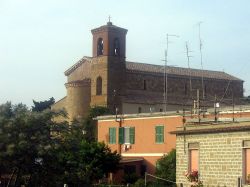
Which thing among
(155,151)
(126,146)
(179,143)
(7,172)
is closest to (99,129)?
(126,146)

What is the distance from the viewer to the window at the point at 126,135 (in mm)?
49463

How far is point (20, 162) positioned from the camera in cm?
3294

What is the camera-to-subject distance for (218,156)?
26578mm

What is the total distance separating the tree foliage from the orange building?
1130 cm

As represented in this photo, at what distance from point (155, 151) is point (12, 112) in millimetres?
15967

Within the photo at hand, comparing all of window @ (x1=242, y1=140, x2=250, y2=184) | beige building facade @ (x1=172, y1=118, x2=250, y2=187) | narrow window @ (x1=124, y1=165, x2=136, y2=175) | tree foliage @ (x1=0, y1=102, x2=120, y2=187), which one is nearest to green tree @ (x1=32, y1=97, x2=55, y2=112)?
narrow window @ (x1=124, y1=165, x2=136, y2=175)

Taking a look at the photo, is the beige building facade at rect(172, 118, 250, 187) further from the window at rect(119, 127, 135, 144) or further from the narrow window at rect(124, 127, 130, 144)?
the narrow window at rect(124, 127, 130, 144)

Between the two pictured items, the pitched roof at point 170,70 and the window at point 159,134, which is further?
the pitched roof at point 170,70

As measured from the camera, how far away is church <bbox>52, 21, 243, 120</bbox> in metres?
73.2

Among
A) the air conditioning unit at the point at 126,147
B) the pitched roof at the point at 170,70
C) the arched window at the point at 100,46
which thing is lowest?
the air conditioning unit at the point at 126,147

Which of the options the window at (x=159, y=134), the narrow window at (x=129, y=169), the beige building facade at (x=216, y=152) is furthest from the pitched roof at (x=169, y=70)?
the beige building facade at (x=216, y=152)

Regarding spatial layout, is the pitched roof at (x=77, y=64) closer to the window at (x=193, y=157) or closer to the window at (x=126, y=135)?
the window at (x=126, y=135)

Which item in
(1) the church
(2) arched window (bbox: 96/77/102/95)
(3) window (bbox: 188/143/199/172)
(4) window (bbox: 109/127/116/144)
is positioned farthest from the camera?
→ (2) arched window (bbox: 96/77/102/95)

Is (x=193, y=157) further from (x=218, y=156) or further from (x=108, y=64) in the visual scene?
(x=108, y=64)
